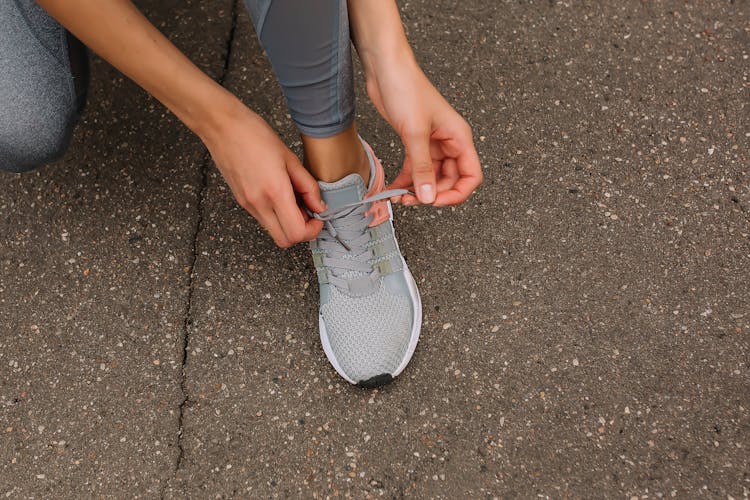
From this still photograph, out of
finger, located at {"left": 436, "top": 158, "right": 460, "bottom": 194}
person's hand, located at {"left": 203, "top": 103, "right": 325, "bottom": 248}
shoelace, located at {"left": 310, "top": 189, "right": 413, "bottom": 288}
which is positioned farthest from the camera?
shoelace, located at {"left": 310, "top": 189, "right": 413, "bottom": 288}

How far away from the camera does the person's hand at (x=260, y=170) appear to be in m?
1.13

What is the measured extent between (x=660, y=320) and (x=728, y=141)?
0.51 m

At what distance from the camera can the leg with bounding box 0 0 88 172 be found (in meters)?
1.22

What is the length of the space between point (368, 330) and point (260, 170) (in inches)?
17.4

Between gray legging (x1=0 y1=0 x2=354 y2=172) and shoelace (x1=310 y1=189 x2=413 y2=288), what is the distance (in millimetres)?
203

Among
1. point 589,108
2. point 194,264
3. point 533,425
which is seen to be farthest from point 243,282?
point 589,108

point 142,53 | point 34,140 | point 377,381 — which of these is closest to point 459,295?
point 377,381

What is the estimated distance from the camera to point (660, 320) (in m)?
1.45

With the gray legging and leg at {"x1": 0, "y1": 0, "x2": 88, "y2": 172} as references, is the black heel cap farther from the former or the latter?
leg at {"x1": 0, "y1": 0, "x2": 88, "y2": 172}

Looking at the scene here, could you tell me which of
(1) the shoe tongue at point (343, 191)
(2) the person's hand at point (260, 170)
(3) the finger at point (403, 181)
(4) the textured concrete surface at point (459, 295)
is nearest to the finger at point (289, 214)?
(2) the person's hand at point (260, 170)

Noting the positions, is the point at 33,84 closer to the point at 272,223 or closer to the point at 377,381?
the point at 272,223

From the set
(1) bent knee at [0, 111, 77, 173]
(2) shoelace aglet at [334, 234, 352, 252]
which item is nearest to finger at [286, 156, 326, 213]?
(2) shoelace aglet at [334, 234, 352, 252]

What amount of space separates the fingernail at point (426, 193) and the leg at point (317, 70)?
0.18 m

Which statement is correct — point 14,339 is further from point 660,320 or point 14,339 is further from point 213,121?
A: point 660,320
